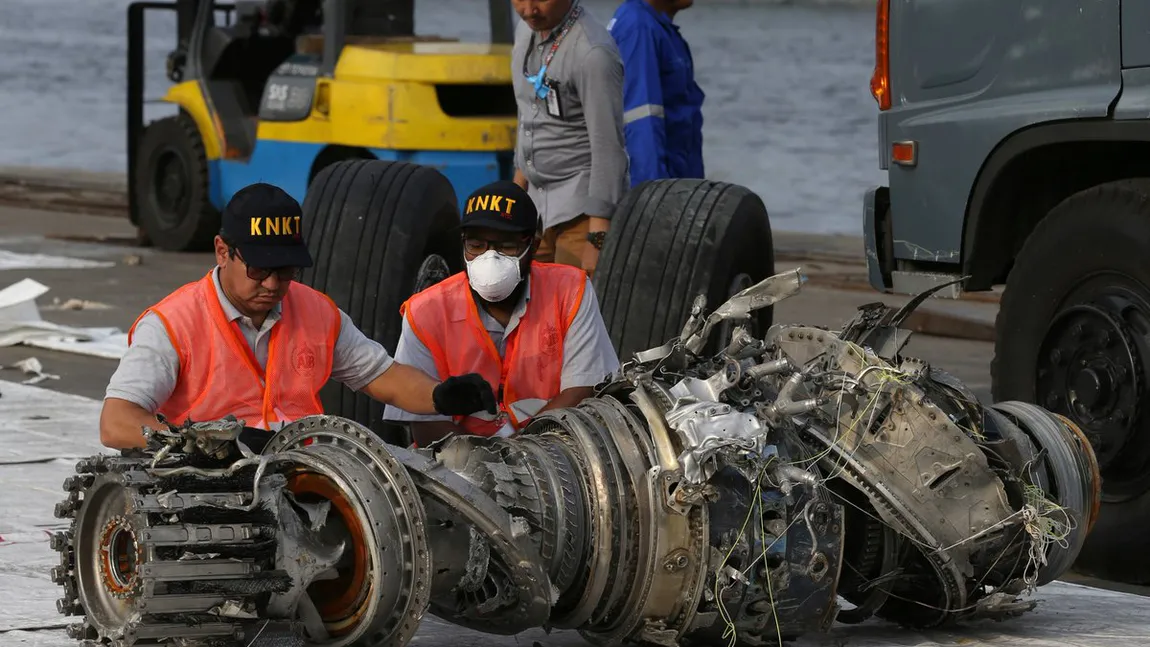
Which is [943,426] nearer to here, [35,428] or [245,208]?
[245,208]

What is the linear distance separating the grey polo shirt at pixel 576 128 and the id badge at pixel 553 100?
0.06 ft

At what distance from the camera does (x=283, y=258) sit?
552cm

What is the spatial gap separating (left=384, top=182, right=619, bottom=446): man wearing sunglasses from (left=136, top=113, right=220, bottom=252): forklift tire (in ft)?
32.5

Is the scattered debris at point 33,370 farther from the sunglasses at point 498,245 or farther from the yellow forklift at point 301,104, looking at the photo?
the sunglasses at point 498,245

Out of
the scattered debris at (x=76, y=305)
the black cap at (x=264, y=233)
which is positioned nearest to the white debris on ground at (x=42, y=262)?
the scattered debris at (x=76, y=305)

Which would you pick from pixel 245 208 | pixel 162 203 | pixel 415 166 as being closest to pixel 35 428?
pixel 415 166

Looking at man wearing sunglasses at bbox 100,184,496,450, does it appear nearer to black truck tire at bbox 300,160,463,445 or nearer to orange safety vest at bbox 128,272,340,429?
orange safety vest at bbox 128,272,340,429

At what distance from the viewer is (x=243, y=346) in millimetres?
5648

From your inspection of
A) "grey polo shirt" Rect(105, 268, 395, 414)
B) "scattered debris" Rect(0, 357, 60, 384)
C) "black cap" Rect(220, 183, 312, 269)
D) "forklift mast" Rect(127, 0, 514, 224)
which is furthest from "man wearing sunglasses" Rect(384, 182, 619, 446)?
"forklift mast" Rect(127, 0, 514, 224)

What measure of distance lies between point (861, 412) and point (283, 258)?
1.56 meters

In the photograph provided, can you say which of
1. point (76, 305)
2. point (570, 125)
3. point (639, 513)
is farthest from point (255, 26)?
point (639, 513)

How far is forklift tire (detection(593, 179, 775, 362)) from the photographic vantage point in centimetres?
742

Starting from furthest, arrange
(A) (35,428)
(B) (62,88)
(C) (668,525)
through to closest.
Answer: (B) (62,88) → (A) (35,428) → (C) (668,525)

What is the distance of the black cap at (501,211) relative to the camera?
6.11 m
